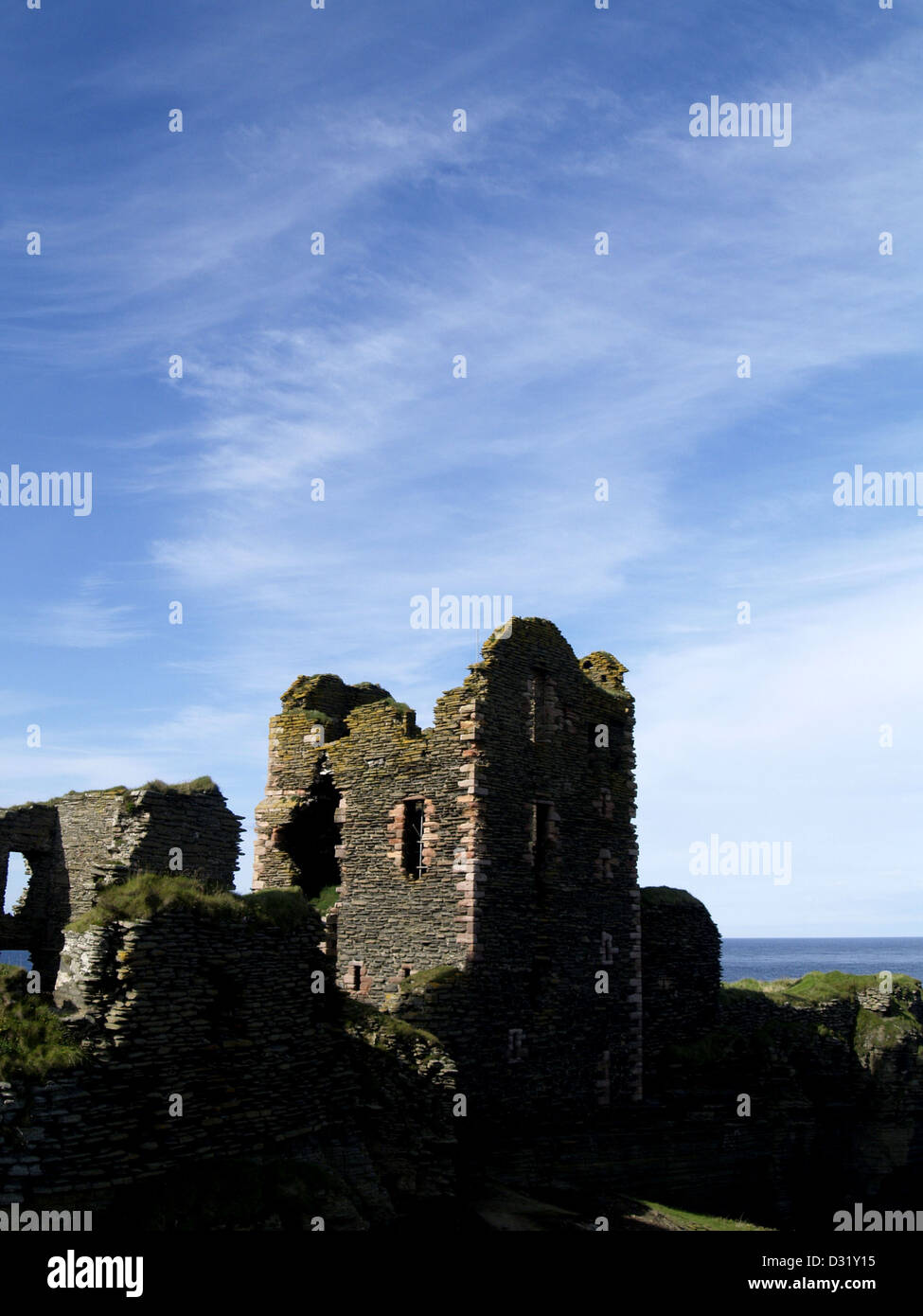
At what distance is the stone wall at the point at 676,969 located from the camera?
3341 cm

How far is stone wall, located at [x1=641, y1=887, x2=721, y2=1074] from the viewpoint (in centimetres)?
3341

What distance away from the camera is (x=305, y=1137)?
18969mm

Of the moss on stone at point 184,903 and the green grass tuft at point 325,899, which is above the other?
the moss on stone at point 184,903

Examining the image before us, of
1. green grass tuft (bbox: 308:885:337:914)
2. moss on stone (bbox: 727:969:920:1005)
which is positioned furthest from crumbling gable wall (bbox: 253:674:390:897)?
moss on stone (bbox: 727:969:920:1005)

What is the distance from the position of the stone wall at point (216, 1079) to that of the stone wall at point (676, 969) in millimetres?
13049

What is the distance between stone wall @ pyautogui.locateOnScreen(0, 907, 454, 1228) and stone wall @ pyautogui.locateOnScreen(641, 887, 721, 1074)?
514 inches

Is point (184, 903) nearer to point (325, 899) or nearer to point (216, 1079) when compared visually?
point (216, 1079)

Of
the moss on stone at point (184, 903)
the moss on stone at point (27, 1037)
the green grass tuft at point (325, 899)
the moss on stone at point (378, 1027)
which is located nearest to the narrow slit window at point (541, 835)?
the green grass tuft at point (325, 899)

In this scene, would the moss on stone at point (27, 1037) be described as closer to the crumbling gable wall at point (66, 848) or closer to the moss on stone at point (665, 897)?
the crumbling gable wall at point (66, 848)

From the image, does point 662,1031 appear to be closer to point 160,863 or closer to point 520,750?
point 520,750

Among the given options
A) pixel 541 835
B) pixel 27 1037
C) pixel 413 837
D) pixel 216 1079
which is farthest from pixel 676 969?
pixel 27 1037

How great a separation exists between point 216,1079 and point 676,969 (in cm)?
2006

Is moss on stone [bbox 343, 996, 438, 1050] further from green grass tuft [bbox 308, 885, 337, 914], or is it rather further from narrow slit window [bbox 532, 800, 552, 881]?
green grass tuft [bbox 308, 885, 337, 914]
